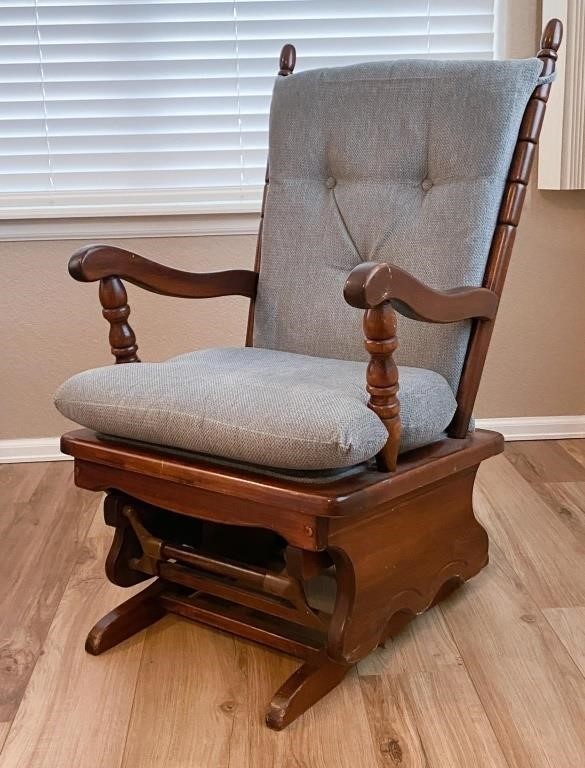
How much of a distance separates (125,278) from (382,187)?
494 mm

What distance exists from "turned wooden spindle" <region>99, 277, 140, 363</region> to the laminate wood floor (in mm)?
438

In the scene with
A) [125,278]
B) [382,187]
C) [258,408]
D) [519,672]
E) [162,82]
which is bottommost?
[519,672]

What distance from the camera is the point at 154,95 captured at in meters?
2.17

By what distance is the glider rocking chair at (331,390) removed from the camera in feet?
3.64

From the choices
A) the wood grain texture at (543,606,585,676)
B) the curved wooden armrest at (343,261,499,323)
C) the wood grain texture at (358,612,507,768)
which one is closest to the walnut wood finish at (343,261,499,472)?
the curved wooden armrest at (343,261,499,323)

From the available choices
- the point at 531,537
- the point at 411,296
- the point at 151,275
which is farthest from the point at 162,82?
the point at 531,537

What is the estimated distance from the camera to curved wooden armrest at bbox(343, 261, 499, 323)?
1.04 metres

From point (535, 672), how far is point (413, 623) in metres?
0.23

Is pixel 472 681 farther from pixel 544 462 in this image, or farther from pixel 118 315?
pixel 544 462

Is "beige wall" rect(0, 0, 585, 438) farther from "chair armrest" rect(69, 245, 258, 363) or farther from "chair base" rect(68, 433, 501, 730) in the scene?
"chair base" rect(68, 433, 501, 730)

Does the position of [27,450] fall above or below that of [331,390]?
below

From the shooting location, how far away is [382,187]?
154 cm

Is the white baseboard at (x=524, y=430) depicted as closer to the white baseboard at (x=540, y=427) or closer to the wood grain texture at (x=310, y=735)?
the white baseboard at (x=540, y=427)

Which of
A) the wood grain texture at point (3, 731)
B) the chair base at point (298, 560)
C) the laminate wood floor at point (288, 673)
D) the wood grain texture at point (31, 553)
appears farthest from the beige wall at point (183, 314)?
the wood grain texture at point (3, 731)
